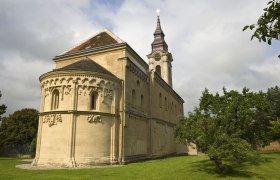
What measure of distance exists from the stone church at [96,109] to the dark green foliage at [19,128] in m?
20.6

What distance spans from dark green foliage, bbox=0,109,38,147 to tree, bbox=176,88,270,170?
36601 mm

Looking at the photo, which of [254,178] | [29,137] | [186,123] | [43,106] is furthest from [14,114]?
[254,178]

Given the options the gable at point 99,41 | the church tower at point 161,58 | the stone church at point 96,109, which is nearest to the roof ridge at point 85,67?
the stone church at point 96,109

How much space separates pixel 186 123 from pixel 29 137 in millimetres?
38144

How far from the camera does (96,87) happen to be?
84.1 ft

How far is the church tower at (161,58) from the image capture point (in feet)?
174

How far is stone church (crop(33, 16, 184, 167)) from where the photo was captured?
78.4ft

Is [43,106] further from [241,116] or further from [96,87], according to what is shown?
[241,116]

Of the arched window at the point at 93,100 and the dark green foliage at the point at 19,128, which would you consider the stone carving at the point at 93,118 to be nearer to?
the arched window at the point at 93,100

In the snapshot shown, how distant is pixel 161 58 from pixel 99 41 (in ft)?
78.0

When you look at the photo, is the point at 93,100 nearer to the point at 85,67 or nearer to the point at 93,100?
the point at 93,100

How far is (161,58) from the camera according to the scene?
54.1 meters

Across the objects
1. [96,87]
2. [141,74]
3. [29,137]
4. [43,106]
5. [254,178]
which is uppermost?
[141,74]

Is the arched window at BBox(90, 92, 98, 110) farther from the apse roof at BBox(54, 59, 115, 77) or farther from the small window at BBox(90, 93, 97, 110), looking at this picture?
the apse roof at BBox(54, 59, 115, 77)
